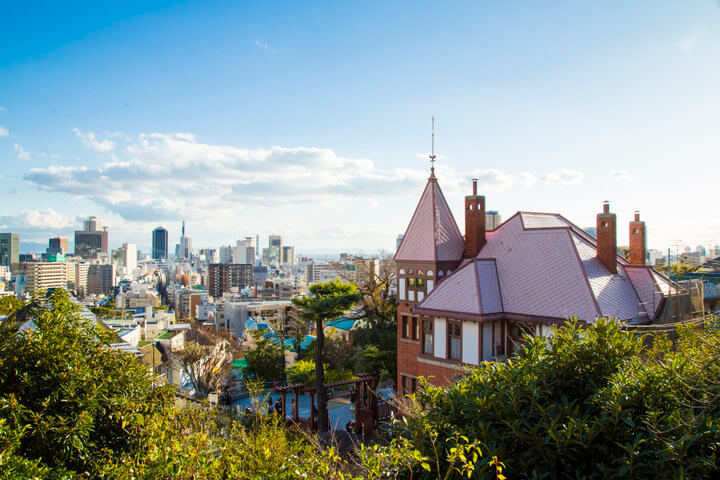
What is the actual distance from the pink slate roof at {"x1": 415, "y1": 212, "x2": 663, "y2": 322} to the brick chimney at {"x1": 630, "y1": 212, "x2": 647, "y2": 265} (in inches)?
31.5

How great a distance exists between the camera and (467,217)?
818 inches

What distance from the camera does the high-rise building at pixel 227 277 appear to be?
16362 centimetres

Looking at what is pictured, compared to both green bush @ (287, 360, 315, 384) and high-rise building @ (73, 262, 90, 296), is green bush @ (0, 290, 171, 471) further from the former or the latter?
high-rise building @ (73, 262, 90, 296)

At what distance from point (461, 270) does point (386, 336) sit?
11.5 meters

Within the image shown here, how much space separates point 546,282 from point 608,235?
313cm

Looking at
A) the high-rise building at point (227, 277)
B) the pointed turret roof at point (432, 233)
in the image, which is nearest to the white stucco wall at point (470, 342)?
the pointed turret roof at point (432, 233)

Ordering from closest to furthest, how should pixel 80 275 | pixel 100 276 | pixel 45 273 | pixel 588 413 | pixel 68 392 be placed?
pixel 588 413, pixel 68 392, pixel 45 273, pixel 100 276, pixel 80 275

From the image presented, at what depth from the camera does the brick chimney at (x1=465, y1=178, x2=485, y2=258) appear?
67.4 ft

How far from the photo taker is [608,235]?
18.2m

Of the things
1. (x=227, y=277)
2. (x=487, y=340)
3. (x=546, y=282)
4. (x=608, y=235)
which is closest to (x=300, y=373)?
(x=487, y=340)

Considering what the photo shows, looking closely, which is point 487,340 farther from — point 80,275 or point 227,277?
point 80,275

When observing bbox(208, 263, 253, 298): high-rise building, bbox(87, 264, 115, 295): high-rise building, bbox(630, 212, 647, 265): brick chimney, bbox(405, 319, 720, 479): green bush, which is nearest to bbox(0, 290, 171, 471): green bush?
bbox(405, 319, 720, 479): green bush

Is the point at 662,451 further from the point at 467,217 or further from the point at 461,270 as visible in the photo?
the point at 467,217

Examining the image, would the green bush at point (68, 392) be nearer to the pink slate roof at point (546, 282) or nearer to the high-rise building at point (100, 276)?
the pink slate roof at point (546, 282)
